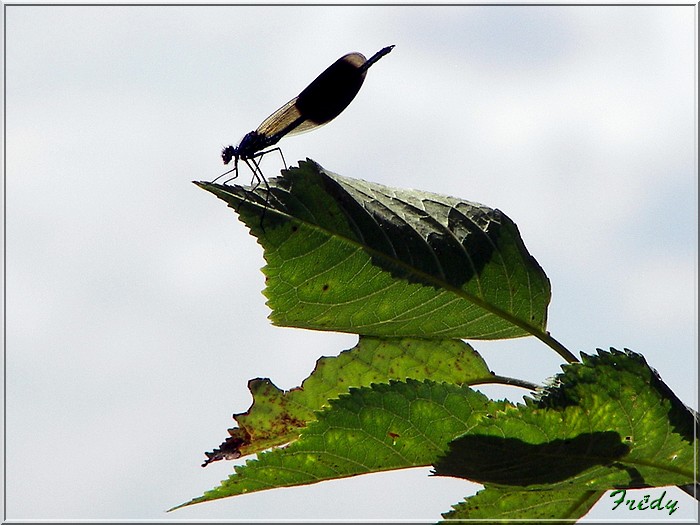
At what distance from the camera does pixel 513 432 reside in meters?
2.24

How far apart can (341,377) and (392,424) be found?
2.52 feet

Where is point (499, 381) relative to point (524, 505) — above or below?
above

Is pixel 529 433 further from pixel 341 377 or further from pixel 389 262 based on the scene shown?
pixel 341 377

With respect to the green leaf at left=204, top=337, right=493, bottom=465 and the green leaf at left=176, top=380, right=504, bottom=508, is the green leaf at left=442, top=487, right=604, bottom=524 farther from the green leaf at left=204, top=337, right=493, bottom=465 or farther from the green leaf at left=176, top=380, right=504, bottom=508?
the green leaf at left=204, top=337, right=493, bottom=465

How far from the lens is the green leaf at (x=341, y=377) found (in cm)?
303

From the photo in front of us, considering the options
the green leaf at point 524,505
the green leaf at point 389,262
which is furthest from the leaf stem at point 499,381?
the green leaf at point 524,505

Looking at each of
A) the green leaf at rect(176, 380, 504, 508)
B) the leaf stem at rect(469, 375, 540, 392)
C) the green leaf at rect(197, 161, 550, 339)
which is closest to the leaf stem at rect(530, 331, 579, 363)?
the green leaf at rect(197, 161, 550, 339)

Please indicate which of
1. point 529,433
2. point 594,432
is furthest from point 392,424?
point 594,432

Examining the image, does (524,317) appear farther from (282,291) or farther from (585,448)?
(282,291)

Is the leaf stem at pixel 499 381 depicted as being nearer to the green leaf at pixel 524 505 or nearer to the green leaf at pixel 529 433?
the green leaf at pixel 524 505

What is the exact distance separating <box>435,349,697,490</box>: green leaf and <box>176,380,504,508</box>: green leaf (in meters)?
0.07

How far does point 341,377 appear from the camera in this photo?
10.1ft

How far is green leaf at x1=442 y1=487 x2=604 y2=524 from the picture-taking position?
2.61m

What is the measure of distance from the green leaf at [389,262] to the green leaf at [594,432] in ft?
1.88
